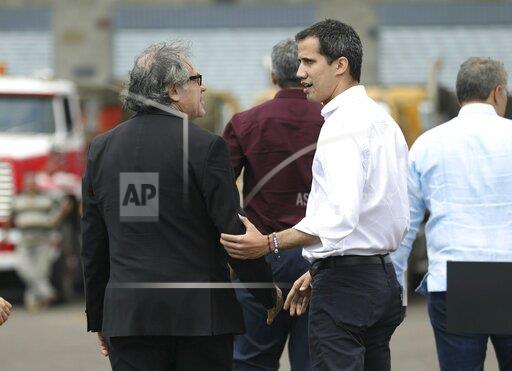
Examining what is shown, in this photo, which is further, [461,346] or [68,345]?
[68,345]

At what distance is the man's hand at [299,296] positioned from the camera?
5660 millimetres

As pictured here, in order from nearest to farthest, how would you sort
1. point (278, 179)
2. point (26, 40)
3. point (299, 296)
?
point (299, 296) → point (278, 179) → point (26, 40)

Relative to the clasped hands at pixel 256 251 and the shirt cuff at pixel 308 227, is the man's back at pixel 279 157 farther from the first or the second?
the shirt cuff at pixel 308 227

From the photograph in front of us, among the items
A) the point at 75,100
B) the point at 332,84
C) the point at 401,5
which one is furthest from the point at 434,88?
the point at 332,84

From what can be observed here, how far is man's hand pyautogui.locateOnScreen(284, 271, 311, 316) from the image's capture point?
18.6ft

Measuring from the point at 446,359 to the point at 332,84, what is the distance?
156cm

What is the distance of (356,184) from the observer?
17.0ft

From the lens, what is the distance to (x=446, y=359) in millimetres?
6344

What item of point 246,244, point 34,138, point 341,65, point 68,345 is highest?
point 341,65

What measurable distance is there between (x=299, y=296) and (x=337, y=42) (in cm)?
103

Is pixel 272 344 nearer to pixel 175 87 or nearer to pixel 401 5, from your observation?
pixel 175 87

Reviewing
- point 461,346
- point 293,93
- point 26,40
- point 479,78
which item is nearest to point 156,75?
point 293,93

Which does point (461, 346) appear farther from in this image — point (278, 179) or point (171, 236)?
point (171, 236)

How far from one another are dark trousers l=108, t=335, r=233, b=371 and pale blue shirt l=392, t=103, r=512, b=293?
125 cm
